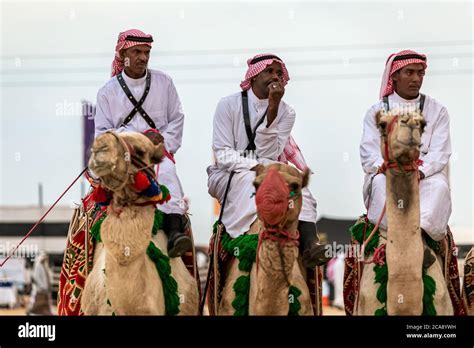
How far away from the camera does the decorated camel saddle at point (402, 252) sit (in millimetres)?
12406

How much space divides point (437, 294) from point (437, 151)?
155cm

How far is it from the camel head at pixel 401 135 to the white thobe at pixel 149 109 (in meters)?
2.51

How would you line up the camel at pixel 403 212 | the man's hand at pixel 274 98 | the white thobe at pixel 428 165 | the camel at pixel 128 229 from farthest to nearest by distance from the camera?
the man's hand at pixel 274 98 < the white thobe at pixel 428 165 < the camel at pixel 403 212 < the camel at pixel 128 229

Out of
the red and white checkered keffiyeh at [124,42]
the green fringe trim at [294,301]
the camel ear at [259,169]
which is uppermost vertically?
the red and white checkered keffiyeh at [124,42]

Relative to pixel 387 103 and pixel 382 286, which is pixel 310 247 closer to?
pixel 382 286

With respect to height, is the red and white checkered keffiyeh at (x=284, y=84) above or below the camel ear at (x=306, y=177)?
above

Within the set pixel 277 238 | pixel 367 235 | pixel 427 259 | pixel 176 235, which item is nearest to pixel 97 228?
pixel 176 235

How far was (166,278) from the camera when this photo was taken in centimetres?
1305

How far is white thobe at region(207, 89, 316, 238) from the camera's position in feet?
46.1

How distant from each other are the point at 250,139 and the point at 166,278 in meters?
1.97

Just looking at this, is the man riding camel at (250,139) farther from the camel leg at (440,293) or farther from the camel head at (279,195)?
the camel head at (279,195)

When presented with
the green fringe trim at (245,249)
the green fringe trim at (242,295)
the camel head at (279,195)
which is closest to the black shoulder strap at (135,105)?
the green fringe trim at (245,249)

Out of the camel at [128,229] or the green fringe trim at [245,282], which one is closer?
the camel at [128,229]
